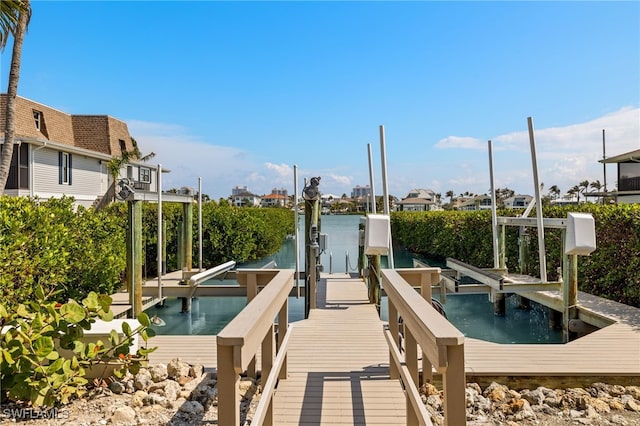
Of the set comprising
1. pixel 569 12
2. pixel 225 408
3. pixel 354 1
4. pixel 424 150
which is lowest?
pixel 225 408

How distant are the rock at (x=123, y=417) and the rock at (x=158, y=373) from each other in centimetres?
65

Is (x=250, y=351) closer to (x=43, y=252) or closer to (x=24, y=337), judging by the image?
(x=24, y=337)

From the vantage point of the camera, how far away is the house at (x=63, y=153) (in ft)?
53.6

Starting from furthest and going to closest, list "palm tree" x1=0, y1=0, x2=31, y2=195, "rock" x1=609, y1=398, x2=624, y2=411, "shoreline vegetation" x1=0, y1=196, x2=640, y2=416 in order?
"palm tree" x1=0, y1=0, x2=31, y2=195, "shoreline vegetation" x1=0, y1=196, x2=640, y2=416, "rock" x1=609, y1=398, x2=624, y2=411

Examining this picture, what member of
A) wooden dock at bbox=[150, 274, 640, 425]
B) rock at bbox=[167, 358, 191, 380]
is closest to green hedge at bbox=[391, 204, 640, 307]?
wooden dock at bbox=[150, 274, 640, 425]

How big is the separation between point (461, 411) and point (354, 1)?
8256mm

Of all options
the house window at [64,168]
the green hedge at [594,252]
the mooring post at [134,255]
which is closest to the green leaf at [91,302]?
the mooring post at [134,255]

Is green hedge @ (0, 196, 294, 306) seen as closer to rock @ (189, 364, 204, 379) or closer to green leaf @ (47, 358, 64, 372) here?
green leaf @ (47, 358, 64, 372)

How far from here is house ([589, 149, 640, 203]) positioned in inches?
986

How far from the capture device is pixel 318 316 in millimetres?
6477

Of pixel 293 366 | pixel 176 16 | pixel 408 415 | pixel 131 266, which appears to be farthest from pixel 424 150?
pixel 408 415

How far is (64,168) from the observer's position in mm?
18812

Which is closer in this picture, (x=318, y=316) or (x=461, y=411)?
(x=461, y=411)

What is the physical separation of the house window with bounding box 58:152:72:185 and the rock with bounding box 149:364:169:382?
1747 centimetres
